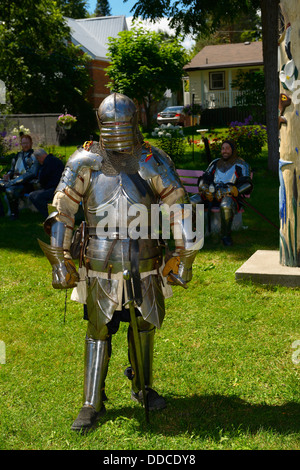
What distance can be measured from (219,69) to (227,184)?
2630 centimetres

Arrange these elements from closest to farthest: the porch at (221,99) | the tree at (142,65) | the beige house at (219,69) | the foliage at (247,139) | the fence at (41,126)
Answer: the foliage at (247,139) < the fence at (41,126) < the tree at (142,65) < the porch at (221,99) < the beige house at (219,69)

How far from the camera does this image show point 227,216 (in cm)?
884

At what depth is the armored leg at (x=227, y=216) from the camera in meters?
8.83

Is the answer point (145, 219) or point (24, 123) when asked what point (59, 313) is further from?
point (24, 123)

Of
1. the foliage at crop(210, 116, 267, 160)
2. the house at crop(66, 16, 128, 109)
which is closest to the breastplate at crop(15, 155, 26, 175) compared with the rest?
the foliage at crop(210, 116, 267, 160)

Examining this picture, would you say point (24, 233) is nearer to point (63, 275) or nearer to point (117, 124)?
point (63, 275)

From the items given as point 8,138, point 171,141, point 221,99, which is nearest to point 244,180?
point 171,141

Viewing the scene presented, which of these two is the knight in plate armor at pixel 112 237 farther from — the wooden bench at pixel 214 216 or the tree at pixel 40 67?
the tree at pixel 40 67

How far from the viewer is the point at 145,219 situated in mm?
3918

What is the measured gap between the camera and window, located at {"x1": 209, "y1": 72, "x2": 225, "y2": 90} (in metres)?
34.1

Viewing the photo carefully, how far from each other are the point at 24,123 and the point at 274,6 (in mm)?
11320

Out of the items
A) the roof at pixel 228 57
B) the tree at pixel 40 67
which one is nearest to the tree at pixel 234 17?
the tree at pixel 40 67

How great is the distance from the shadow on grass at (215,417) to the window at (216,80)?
31.5 metres
